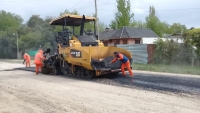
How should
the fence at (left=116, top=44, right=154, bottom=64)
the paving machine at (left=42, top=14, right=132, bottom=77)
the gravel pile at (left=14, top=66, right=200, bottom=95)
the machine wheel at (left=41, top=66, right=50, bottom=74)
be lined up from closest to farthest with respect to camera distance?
1. the gravel pile at (left=14, top=66, right=200, bottom=95)
2. the paving machine at (left=42, top=14, right=132, bottom=77)
3. the machine wheel at (left=41, top=66, right=50, bottom=74)
4. the fence at (left=116, top=44, right=154, bottom=64)

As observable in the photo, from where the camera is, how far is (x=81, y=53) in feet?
37.1

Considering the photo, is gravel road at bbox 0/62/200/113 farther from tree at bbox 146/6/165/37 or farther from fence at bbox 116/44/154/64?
tree at bbox 146/6/165/37

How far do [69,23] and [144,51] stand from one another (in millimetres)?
8193

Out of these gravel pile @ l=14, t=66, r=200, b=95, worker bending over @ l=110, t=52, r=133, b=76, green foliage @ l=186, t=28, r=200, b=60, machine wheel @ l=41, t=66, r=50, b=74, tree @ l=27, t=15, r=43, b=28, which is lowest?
gravel pile @ l=14, t=66, r=200, b=95

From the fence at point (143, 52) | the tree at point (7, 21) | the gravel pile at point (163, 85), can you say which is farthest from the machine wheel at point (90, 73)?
the tree at point (7, 21)

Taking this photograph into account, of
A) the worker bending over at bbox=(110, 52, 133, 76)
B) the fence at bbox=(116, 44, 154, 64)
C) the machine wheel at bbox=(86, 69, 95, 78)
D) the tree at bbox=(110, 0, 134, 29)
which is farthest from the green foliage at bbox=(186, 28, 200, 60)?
the tree at bbox=(110, 0, 134, 29)

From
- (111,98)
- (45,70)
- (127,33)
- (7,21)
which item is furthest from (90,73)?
(7,21)

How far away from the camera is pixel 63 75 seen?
13.6 metres

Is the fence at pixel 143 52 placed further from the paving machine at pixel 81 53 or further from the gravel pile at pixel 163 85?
→ the gravel pile at pixel 163 85

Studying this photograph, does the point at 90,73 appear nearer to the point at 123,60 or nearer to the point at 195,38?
the point at 123,60

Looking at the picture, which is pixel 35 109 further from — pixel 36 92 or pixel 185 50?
A: pixel 185 50

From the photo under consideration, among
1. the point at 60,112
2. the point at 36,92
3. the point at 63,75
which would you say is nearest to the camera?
the point at 60,112

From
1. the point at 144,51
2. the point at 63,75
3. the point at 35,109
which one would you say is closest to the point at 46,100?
the point at 35,109

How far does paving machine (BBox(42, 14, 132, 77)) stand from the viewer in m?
11.2
